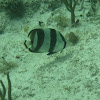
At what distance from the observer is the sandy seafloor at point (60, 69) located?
9.58 ft

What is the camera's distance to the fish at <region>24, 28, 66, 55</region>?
3.25 metres

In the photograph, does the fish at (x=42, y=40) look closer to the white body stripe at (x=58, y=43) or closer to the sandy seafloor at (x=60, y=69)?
the white body stripe at (x=58, y=43)

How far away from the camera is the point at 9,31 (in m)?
6.10

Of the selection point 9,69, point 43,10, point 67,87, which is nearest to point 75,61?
point 67,87

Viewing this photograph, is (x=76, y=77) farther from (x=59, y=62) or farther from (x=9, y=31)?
(x=9, y=31)

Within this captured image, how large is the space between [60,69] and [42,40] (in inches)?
34.8

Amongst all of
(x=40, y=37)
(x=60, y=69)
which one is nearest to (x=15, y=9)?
(x=40, y=37)

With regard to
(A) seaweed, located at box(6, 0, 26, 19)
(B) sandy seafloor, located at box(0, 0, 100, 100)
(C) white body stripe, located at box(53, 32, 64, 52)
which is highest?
(A) seaweed, located at box(6, 0, 26, 19)

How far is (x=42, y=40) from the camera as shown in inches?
129

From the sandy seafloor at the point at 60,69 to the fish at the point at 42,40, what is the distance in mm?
482

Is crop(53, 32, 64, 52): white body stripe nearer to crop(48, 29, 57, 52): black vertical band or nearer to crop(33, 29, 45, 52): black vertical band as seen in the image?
crop(48, 29, 57, 52): black vertical band

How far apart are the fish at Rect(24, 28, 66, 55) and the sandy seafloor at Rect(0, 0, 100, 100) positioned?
1.58ft

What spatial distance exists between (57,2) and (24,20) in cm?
165

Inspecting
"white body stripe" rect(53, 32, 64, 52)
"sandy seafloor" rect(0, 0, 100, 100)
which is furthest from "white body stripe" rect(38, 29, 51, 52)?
"sandy seafloor" rect(0, 0, 100, 100)
